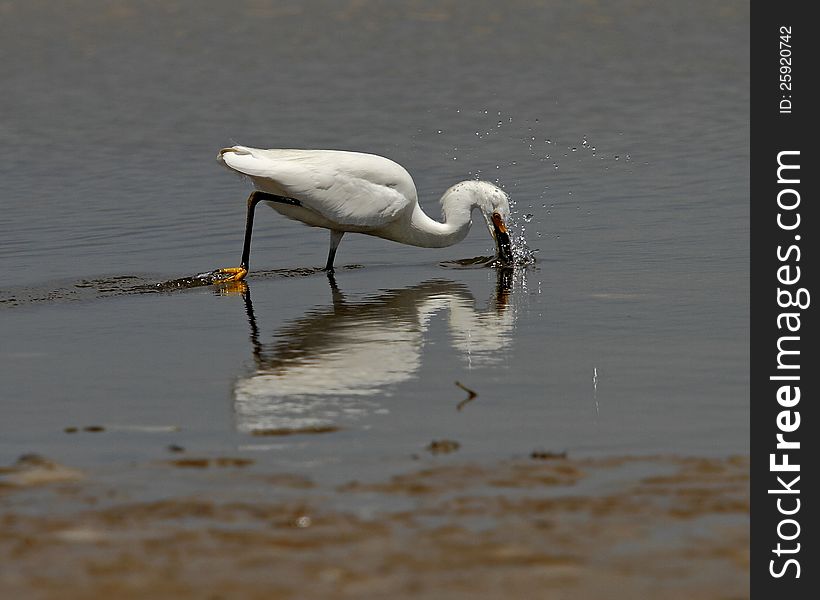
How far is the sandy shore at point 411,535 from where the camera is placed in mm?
4449

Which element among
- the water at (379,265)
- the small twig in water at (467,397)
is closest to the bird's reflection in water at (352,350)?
the water at (379,265)

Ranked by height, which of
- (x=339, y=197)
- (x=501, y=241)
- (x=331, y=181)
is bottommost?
(x=501, y=241)

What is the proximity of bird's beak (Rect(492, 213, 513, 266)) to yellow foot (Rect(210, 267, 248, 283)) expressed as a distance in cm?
222

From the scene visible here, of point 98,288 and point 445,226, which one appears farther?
point 445,226

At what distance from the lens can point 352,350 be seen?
28.1 feet

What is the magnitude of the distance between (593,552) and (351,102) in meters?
18.4

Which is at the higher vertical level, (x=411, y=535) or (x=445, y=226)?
(x=445, y=226)

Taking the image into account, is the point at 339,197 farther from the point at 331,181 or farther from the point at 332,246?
the point at 332,246

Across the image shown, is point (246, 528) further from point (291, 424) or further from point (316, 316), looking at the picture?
point (316, 316)

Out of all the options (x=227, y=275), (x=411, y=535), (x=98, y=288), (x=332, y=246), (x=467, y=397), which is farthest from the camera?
(x=332, y=246)

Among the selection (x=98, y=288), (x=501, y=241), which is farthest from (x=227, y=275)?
(x=501, y=241)

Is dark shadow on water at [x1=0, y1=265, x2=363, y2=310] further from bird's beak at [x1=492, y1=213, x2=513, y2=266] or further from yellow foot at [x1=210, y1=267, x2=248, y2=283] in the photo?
bird's beak at [x1=492, y1=213, x2=513, y2=266]
